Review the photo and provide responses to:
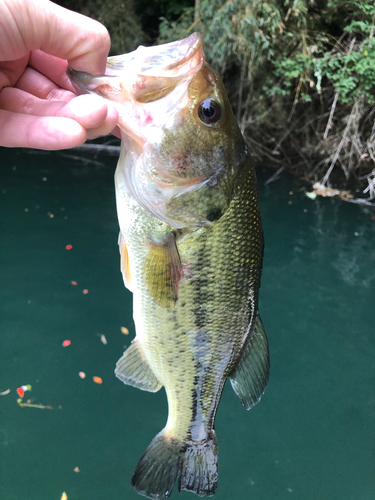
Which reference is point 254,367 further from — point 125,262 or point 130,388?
point 130,388

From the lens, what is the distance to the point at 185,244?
106cm

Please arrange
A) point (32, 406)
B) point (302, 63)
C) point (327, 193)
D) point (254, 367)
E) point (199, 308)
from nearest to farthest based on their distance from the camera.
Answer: point (199, 308), point (254, 367), point (32, 406), point (302, 63), point (327, 193)

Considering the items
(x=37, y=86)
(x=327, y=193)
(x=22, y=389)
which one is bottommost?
(x=22, y=389)

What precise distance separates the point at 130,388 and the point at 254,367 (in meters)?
1.56

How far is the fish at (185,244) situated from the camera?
93cm

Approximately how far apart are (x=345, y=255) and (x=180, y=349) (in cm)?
348

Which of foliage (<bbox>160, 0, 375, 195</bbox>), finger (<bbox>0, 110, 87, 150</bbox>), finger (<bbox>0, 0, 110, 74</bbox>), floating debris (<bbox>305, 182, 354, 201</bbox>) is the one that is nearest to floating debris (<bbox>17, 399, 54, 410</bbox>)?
finger (<bbox>0, 110, 87, 150</bbox>)

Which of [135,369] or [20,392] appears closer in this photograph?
[135,369]

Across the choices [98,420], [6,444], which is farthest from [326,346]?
[6,444]

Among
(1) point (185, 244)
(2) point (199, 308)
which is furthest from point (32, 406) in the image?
(1) point (185, 244)

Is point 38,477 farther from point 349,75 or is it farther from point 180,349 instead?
point 349,75

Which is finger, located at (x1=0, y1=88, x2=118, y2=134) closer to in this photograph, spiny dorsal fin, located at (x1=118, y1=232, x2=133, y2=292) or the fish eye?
the fish eye

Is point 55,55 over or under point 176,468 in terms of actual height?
over

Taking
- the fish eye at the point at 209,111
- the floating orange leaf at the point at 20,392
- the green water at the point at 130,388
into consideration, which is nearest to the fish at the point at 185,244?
the fish eye at the point at 209,111
